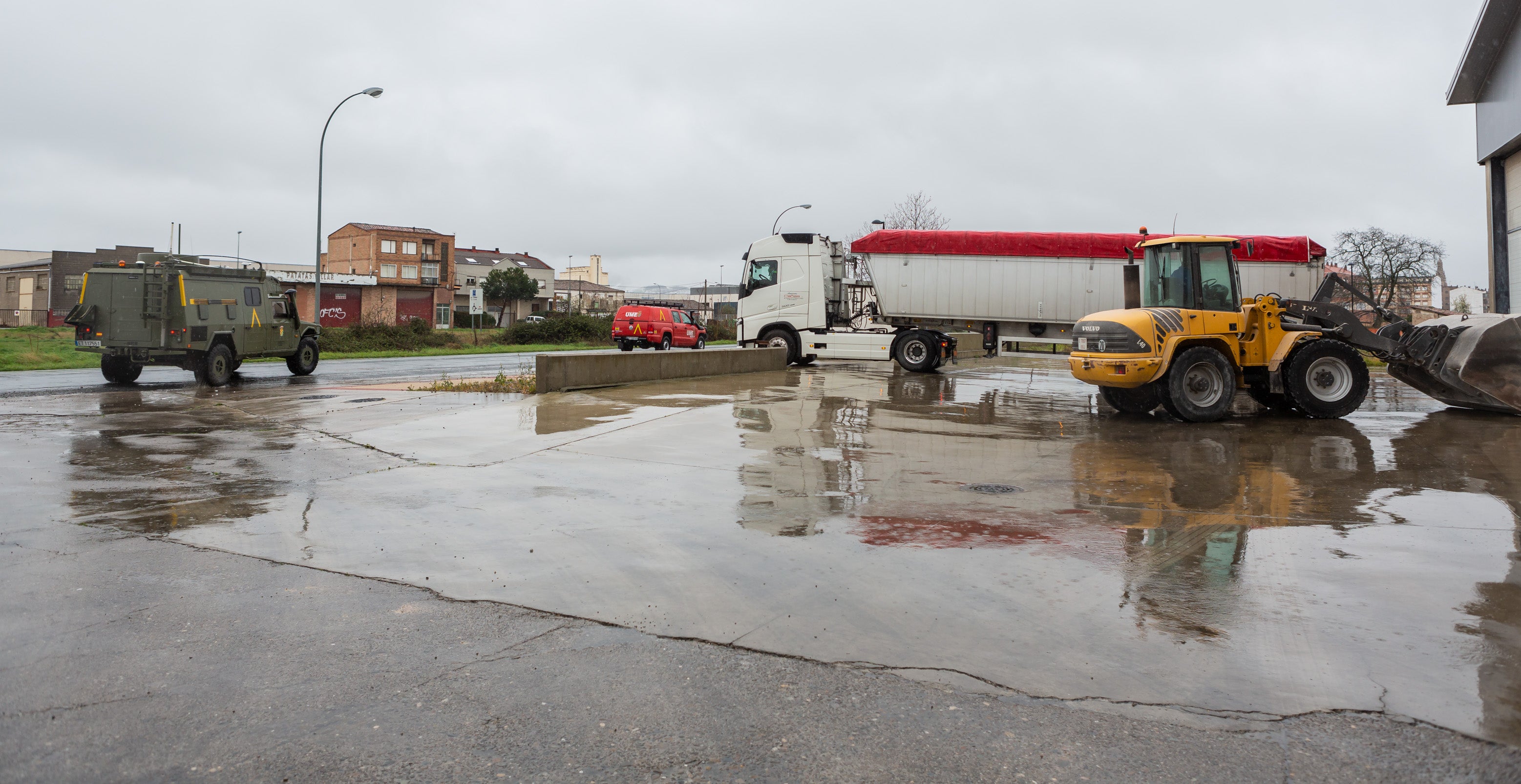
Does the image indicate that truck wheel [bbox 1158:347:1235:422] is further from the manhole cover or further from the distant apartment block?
the distant apartment block

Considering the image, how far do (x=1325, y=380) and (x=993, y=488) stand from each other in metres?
8.27

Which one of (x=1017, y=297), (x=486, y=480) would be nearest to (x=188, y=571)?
(x=486, y=480)

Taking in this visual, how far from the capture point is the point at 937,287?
23.3 m

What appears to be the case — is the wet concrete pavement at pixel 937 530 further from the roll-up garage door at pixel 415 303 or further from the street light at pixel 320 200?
the roll-up garage door at pixel 415 303

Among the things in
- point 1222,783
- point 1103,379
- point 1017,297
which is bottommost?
point 1222,783

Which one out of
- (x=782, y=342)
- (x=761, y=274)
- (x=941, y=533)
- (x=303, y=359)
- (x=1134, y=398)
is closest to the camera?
(x=941, y=533)

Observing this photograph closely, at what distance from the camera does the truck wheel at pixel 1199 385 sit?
1348 centimetres

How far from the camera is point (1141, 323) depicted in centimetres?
1339

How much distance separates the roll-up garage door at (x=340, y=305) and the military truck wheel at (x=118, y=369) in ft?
Result: 177

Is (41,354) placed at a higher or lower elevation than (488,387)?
higher

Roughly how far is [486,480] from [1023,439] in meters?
6.36

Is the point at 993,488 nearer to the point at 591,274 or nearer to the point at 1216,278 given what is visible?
the point at 1216,278

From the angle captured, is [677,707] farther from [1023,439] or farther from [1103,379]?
[1103,379]

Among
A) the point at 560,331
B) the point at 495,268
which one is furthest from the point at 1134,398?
the point at 495,268
